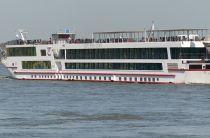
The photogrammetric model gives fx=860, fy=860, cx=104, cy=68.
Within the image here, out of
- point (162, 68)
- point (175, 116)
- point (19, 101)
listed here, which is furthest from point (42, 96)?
point (175, 116)

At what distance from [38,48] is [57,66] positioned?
14.1ft

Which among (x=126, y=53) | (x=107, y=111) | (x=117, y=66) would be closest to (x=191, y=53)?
(x=126, y=53)

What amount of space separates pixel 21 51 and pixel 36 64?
4.56 meters

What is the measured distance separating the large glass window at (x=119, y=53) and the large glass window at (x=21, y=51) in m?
7.28

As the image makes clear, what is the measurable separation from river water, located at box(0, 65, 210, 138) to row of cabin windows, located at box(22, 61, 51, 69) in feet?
51.6

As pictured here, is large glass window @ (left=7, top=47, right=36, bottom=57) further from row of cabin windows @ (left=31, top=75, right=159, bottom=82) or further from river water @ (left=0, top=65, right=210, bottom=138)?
river water @ (left=0, top=65, right=210, bottom=138)

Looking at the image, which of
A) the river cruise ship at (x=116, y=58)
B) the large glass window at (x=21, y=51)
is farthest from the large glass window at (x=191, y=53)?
the large glass window at (x=21, y=51)

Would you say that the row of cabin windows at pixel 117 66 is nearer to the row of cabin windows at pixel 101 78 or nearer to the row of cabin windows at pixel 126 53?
the row of cabin windows at pixel 126 53

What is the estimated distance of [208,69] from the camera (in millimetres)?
94625

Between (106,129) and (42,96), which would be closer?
(106,129)

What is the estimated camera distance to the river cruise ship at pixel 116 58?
96625 mm

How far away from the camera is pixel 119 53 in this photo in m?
105

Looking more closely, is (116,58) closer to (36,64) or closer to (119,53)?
(119,53)

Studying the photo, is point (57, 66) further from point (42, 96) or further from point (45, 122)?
point (45, 122)
